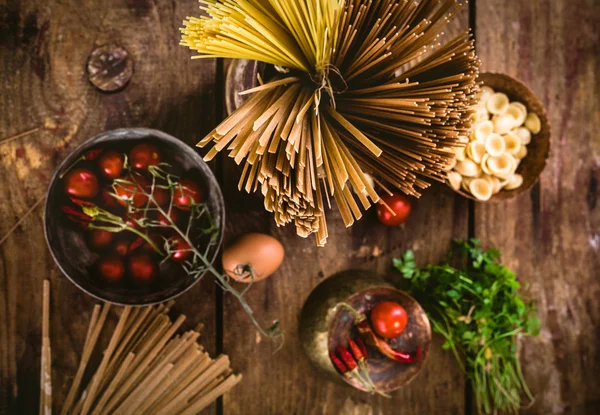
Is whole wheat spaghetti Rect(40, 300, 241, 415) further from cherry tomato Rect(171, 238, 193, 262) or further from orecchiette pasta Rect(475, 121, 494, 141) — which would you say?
orecchiette pasta Rect(475, 121, 494, 141)

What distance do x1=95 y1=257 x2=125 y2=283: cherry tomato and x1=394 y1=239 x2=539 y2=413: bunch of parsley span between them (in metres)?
0.50

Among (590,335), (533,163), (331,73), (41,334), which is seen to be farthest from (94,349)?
(590,335)

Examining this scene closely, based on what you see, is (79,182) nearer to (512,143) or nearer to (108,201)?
(108,201)

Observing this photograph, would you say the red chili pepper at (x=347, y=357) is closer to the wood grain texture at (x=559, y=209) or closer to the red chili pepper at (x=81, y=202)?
the wood grain texture at (x=559, y=209)

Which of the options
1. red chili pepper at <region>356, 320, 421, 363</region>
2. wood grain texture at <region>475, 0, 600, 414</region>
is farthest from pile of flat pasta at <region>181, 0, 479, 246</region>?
wood grain texture at <region>475, 0, 600, 414</region>

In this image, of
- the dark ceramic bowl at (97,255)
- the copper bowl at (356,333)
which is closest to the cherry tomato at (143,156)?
the dark ceramic bowl at (97,255)

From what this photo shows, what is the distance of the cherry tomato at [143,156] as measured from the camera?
2.70 feet

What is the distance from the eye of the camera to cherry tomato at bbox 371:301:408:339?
0.85 m

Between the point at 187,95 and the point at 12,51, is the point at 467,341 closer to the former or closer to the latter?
the point at 187,95

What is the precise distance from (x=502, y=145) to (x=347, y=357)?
471mm

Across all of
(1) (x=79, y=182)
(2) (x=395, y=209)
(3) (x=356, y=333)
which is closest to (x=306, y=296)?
(3) (x=356, y=333)

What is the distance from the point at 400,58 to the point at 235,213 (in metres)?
0.46

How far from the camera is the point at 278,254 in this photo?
0.88 metres

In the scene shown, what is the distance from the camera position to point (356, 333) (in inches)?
35.3
